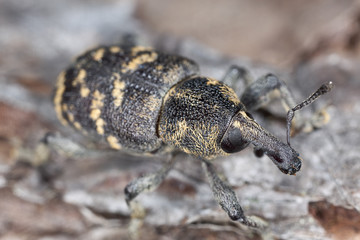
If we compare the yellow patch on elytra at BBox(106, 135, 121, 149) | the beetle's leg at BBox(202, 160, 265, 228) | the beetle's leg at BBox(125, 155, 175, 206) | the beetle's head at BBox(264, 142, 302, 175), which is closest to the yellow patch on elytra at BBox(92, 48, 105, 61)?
the yellow patch on elytra at BBox(106, 135, 121, 149)

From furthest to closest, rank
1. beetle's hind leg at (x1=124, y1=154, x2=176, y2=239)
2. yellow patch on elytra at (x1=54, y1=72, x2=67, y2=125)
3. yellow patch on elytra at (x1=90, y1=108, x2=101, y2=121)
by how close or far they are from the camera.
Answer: yellow patch on elytra at (x1=54, y1=72, x2=67, y2=125) → yellow patch on elytra at (x1=90, y1=108, x2=101, y2=121) → beetle's hind leg at (x1=124, y1=154, x2=176, y2=239)

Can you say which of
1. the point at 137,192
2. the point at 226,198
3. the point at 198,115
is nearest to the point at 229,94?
the point at 198,115

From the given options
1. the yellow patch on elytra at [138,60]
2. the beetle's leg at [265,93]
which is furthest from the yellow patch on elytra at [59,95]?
the beetle's leg at [265,93]

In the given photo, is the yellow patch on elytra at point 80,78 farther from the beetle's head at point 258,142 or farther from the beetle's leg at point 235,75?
the beetle's head at point 258,142

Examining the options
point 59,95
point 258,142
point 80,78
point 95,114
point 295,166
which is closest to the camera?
point 295,166

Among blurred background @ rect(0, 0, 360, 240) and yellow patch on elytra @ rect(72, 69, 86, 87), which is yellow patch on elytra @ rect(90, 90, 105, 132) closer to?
yellow patch on elytra @ rect(72, 69, 86, 87)

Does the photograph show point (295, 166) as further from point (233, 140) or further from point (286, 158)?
point (233, 140)

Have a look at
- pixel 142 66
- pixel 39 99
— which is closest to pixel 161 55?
pixel 142 66
